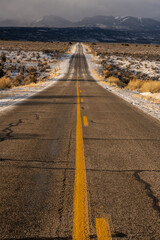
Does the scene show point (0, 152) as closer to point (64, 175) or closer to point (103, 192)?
point (64, 175)

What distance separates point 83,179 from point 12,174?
1257mm

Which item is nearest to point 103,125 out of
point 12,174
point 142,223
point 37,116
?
point 37,116

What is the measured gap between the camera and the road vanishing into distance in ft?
7.09

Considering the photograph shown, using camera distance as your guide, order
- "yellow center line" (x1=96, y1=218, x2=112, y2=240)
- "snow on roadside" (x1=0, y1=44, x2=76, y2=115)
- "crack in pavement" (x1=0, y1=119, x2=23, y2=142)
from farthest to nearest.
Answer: "snow on roadside" (x1=0, y1=44, x2=76, y2=115) → "crack in pavement" (x1=0, y1=119, x2=23, y2=142) → "yellow center line" (x1=96, y1=218, x2=112, y2=240)

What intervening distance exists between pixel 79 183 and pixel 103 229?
3.09 ft

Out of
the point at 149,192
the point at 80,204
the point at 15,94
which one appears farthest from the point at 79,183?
the point at 15,94

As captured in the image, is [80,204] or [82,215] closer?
[82,215]

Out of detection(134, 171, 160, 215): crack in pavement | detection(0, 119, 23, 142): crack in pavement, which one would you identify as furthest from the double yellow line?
detection(0, 119, 23, 142): crack in pavement

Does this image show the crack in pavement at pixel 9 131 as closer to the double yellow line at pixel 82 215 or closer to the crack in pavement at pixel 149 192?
the double yellow line at pixel 82 215

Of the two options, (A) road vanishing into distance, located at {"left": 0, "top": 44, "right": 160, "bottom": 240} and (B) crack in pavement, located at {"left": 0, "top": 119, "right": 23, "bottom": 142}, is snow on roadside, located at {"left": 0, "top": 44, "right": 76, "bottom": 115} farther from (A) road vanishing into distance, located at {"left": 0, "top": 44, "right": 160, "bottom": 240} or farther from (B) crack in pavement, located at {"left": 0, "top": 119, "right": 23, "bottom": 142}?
(A) road vanishing into distance, located at {"left": 0, "top": 44, "right": 160, "bottom": 240}

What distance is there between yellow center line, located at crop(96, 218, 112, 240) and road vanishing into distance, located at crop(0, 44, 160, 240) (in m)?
0.01

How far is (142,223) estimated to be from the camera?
224 centimetres

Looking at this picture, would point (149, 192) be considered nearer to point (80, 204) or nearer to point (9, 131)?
point (80, 204)

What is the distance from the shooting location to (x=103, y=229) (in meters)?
2.12
